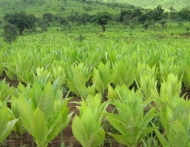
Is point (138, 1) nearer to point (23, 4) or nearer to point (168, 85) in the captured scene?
point (23, 4)

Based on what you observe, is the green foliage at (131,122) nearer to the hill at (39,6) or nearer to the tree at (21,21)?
the tree at (21,21)

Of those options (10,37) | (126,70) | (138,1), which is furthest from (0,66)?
Answer: (138,1)

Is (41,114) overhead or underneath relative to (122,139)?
overhead

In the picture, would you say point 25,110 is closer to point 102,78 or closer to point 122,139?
point 122,139

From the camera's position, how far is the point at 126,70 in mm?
3010

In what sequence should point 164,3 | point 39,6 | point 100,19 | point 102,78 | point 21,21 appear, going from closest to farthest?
point 102,78 → point 21,21 → point 100,19 → point 39,6 → point 164,3

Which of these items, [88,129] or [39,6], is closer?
[88,129]

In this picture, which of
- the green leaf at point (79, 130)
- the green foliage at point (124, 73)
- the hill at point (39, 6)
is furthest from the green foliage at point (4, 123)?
the hill at point (39, 6)

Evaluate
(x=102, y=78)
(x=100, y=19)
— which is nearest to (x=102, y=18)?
(x=100, y=19)

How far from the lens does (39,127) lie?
1483mm

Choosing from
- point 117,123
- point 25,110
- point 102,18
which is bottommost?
point 102,18

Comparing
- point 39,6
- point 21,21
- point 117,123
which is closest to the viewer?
point 117,123

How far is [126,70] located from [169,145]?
5.25ft

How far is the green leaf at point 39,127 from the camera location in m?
1.43
